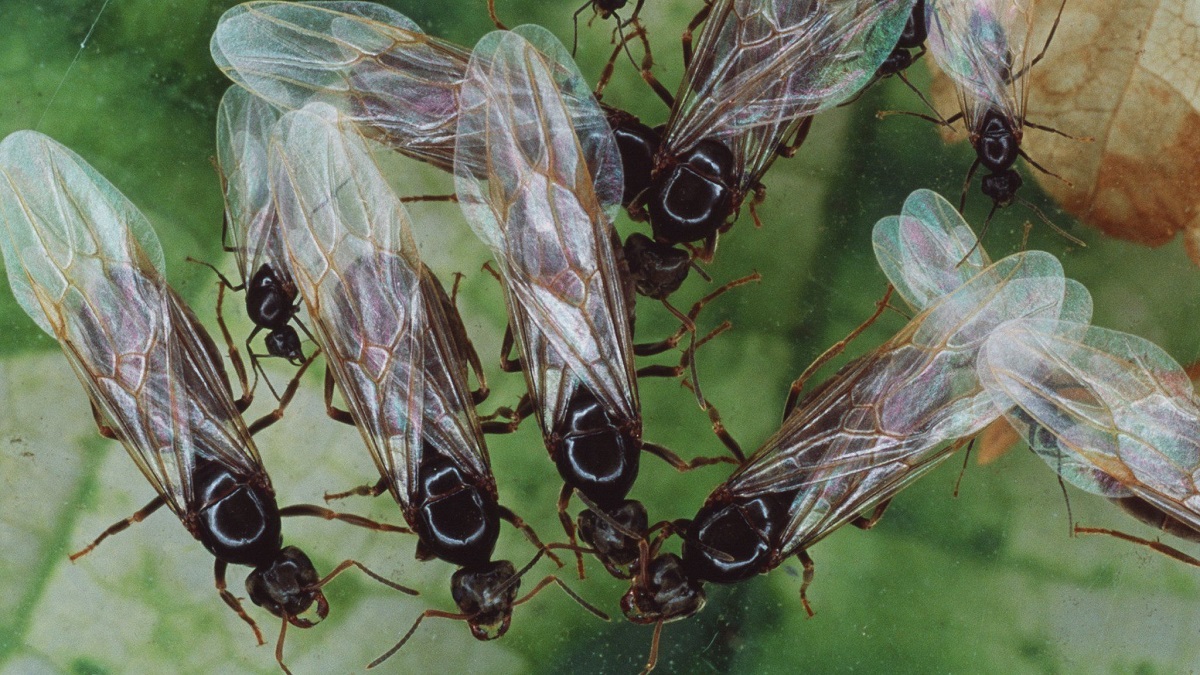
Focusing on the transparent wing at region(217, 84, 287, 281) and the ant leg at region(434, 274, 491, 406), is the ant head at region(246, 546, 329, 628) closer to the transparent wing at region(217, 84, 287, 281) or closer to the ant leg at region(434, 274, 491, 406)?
the ant leg at region(434, 274, 491, 406)

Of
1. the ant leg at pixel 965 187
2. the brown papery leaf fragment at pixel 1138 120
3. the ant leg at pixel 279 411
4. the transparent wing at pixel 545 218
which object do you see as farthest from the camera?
the ant leg at pixel 965 187

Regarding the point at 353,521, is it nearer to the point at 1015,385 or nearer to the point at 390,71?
the point at 390,71

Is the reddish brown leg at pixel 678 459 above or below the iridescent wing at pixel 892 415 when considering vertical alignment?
below

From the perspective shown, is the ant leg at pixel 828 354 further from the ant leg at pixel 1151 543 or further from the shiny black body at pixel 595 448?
the ant leg at pixel 1151 543

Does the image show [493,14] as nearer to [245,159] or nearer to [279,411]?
[245,159]

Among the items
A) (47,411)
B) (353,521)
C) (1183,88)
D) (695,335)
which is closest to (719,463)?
(695,335)

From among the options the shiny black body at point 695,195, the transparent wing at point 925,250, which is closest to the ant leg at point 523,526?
the shiny black body at point 695,195

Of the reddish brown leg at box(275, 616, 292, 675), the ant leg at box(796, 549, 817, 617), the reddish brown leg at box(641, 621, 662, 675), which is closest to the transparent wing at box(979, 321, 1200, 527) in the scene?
the ant leg at box(796, 549, 817, 617)

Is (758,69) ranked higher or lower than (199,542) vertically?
higher
